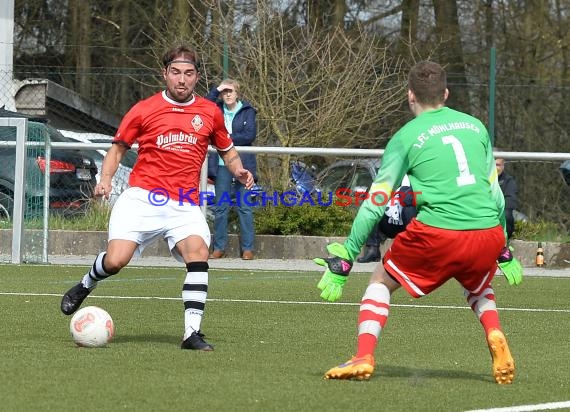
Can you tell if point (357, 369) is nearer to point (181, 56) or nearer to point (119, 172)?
point (181, 56)

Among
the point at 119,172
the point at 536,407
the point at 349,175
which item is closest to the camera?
the point at 536,407

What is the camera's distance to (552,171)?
55.4 feet

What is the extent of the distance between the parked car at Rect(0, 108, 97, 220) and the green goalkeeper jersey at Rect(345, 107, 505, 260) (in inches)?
377

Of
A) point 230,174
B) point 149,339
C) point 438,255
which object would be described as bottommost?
point 149,339

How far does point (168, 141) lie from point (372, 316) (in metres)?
2.21

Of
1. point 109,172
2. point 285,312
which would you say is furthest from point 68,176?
point 109,172

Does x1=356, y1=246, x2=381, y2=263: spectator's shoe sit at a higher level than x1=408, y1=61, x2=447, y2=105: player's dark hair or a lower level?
lower

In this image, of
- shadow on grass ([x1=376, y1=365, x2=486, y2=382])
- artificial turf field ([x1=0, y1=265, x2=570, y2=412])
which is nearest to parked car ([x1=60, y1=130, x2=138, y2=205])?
artificial turf field ([x1=0, y1=265, x2=570, y2=412])

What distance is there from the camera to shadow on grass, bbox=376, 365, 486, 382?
23.4 ft

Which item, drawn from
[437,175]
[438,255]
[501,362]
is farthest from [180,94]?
[501,362]

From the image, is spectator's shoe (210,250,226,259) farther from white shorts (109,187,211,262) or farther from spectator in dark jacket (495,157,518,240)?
white shorts (109,187,211,262)

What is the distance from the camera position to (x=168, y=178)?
8.46 meters

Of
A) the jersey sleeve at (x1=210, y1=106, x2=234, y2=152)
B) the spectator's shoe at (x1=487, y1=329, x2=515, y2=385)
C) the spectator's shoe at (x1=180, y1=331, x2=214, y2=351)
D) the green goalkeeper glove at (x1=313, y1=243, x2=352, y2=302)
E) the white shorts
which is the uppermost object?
the jersey sleeve at (x1=210, y1=106, x2=234, y2=152)

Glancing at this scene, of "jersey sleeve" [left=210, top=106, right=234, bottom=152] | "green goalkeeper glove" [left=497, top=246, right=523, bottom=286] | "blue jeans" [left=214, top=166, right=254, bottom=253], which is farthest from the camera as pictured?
"blue jeans" [left=214, top=166, right=254, bottom=253]
